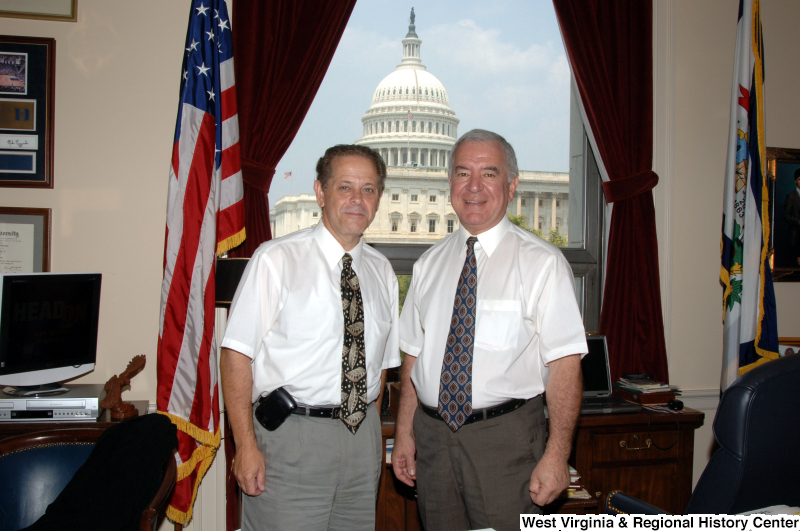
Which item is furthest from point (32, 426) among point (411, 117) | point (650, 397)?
point (650, 397)

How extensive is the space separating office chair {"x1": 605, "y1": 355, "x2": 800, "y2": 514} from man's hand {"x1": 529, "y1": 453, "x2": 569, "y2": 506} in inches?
7.3

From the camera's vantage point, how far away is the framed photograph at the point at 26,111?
2533 millimetres

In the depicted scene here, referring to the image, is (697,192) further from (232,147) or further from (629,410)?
(232,147)

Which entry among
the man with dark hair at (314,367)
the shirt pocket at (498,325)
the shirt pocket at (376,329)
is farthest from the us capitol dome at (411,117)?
the shirt pocket at (498,325)

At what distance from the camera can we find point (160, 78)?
8.79ft

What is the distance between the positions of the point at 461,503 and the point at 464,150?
1153mm

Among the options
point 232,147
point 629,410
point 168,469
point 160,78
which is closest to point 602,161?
point 629,410

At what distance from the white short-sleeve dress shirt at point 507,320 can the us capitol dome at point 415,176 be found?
4.39ft

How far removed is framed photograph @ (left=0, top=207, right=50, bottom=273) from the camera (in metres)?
2.51

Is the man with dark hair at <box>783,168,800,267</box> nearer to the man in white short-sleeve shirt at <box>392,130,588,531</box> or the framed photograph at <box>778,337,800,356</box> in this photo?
the framed photograph at <box>778,337,800,356</box>

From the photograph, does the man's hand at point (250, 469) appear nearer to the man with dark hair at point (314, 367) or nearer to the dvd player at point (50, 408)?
the man with dark hair at point (314, 367)

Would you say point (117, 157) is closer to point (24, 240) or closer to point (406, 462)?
point (24, 240)

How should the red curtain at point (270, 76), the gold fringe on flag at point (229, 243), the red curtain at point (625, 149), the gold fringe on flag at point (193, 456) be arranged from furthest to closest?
1. the red curtain at point (625, 149)
2. the red curtain at point (270, 76)
3. the gold fringe on flag at point (229, 243)
4. the gold fringe on flag at point (193, 456)

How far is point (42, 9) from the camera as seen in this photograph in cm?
256
